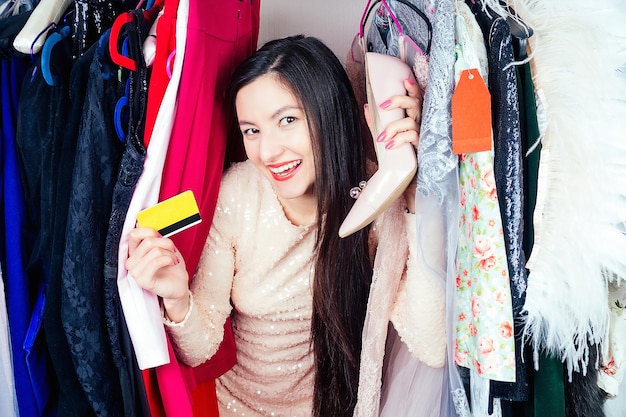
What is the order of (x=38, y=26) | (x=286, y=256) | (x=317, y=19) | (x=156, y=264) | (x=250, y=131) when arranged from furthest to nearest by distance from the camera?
(x=317, y=19)
(x=286, y=256)
(x=250, y=131)
(x=38, y=26)
(x=156, y=264)

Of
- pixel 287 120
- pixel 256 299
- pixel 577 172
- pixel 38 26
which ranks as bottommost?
pixel 256 299

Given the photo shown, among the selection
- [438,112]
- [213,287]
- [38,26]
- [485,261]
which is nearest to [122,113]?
[38,26]

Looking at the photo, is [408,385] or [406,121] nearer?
[406,121]

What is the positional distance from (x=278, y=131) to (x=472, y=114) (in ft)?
1.32

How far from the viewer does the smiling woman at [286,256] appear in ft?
3.49

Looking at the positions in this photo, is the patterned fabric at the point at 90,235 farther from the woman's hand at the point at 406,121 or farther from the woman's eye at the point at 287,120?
the woman's hand at the point at 406,121

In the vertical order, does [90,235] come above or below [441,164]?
below

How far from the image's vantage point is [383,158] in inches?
36.0

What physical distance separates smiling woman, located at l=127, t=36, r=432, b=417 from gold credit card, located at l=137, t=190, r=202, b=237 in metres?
0.08

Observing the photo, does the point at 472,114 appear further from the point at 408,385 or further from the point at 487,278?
the point at 408,385

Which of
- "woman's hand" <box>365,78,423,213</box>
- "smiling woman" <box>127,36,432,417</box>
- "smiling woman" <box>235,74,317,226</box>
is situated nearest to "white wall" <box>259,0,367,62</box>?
"smiling woman" <box>127,36,432,417</box>

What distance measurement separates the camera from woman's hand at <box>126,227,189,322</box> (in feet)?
2.92

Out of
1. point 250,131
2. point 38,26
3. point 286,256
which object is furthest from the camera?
point 286,256

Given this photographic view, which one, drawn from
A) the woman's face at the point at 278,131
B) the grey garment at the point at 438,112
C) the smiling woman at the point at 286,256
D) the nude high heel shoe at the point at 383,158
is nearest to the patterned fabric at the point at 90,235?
the smiling woman at the point at 286,256
